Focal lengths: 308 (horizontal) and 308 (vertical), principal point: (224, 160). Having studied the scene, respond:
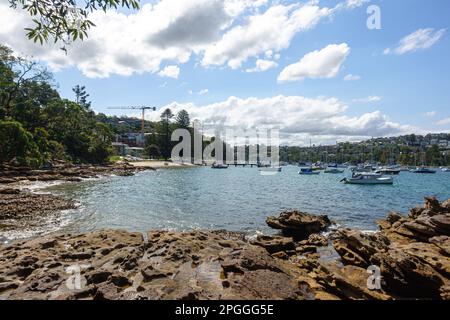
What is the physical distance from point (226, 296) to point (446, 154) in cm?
22767

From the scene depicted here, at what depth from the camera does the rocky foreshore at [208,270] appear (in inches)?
344

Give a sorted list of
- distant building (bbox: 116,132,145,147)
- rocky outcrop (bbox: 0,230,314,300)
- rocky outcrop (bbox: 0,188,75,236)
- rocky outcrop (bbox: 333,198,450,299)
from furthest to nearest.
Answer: distant building (bbox: 116,132,145,147)
rocky outcrop (bbox: 0,188,75,236)
rocky outcrop (bbox: 333,198,450,299)
rocky outcrop (bbox: 0,230,314,300)

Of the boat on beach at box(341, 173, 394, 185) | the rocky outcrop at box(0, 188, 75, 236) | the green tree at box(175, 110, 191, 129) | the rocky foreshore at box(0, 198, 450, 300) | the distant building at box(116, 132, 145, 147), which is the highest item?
the green tree at box(175, 110, 191, 129)

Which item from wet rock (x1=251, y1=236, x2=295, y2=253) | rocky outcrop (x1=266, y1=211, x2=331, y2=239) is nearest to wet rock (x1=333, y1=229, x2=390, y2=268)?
wet rock (x1=251, y1=236, x2=295, y2=253)

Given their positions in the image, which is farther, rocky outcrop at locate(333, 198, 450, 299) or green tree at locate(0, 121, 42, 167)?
green tree at locate(0, 121, 42, 167)

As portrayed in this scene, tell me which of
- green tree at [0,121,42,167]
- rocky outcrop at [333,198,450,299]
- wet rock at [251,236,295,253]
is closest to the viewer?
rocky outcrop at [333,198,450,299]

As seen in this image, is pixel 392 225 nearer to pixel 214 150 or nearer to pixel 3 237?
pixel 3 237

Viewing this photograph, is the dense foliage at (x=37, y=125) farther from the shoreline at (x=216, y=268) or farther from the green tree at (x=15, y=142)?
the shoreline at (x=216, y=268)

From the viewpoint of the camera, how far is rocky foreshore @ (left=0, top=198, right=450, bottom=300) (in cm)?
874

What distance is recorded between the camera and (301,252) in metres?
15.8

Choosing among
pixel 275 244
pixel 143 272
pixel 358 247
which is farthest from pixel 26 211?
pixel 358 247

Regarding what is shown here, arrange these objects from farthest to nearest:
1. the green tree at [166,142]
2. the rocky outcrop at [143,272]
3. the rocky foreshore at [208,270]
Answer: the green tree at [166,142]
the rocky foreshore at [208,270]
the rocky outcrop at [143,272]

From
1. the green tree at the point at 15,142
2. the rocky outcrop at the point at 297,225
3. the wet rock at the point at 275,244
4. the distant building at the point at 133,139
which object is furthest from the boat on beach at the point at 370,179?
the distant building at the point at 133,139

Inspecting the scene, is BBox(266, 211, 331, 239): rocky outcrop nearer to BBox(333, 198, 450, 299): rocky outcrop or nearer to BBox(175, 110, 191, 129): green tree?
BBox(333, 198, 450, 299): rocky outcrop
